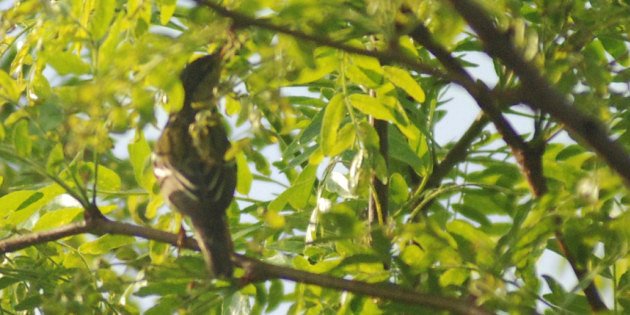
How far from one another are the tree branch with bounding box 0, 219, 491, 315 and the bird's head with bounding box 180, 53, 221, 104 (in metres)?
0.41

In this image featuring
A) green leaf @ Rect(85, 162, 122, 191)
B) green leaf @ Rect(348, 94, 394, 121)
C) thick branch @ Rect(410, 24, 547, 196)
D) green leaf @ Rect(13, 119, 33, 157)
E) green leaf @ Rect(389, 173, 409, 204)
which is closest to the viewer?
thick branch @ Rect(410, 24, 547, 196)

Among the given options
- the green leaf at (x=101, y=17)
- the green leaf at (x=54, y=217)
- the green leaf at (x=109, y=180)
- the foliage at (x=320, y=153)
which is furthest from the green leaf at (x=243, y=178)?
the green leaf at (x=101, y=17)

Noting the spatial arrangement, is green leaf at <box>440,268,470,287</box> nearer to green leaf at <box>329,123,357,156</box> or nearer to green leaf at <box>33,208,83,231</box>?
green leaf at <box>329,123,357,156</box>

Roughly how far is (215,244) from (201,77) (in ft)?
1.70

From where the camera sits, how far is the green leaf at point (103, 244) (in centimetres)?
374

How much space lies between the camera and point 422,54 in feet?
14.1

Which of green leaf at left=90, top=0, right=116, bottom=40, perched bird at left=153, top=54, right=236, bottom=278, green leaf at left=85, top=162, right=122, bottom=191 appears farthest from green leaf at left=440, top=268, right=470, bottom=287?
green leaf at left=85, top=162, right=122, bottom=191

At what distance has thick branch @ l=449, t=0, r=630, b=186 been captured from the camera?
2.12 m

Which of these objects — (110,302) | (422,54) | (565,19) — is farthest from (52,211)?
(565,19)

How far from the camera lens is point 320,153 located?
3.53m

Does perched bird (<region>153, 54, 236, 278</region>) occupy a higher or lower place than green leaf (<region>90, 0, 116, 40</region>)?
lower

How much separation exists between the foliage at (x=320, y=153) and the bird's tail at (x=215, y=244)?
0.05 metres

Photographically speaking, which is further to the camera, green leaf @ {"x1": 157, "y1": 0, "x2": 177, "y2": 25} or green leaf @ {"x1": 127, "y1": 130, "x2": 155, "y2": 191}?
green leaf @ {"x1": 127, "y1": 130, "x2": 155, "y2": 191}

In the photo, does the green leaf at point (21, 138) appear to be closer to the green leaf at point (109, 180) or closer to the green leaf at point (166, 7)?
the green leaf at point (166, 7)
